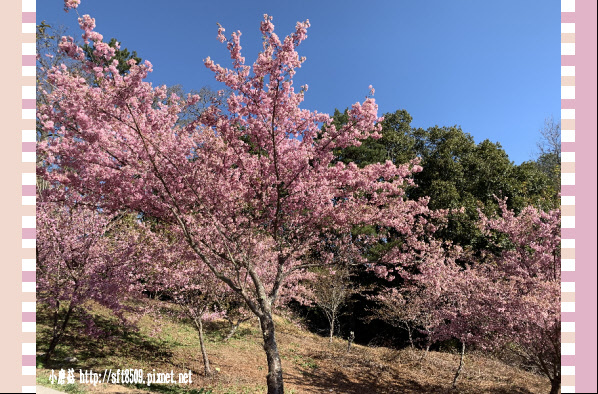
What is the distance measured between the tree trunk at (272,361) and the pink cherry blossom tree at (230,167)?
15 mm

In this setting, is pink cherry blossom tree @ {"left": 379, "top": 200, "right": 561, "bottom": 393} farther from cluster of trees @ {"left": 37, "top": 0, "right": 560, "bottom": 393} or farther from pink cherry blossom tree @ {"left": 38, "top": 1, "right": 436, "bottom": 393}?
pink cherry blossom tree @ {"left": 38, "top": 1, "right": 436, "bottom": 393}

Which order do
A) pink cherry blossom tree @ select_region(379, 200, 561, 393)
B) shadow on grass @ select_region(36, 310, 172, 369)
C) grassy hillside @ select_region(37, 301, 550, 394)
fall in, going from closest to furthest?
pink cherry blossom tree @ select_region(379, 200, 561, 393) < grassy hillside @ select_region(37, 301, 550, 394) < shadow on grass @ select_region(36, 310, 172, 369)

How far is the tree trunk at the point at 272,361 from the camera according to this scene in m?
5.02

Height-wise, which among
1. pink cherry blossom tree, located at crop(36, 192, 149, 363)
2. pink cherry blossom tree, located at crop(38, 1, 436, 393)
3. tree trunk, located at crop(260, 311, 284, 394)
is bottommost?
tree trunk, located at crop(260, 311, 284, 394)

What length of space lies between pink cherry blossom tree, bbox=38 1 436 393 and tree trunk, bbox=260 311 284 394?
15 mm

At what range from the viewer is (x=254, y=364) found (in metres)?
12.0

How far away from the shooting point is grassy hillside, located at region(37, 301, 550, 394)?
923 cm

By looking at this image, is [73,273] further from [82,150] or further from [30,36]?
[30,36]

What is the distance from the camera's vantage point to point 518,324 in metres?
6.98

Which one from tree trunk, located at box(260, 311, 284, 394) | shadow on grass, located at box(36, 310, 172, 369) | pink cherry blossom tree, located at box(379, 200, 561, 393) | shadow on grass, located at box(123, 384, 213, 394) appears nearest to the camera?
tree trunk, located at box(260, 311, 284, 394)

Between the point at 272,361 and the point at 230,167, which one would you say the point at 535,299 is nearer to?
the point at 272,361

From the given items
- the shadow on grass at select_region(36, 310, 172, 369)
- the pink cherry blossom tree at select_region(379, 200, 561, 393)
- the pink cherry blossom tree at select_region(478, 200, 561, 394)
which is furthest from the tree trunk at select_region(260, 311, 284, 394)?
the shadow on grass at select_region(36, 310, 172, 369)

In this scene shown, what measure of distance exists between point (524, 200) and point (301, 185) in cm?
1654

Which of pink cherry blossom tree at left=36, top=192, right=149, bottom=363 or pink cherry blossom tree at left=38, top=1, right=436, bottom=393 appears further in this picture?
pink cherry blossom tree at left=36, top=192, right=149, bottom=363
